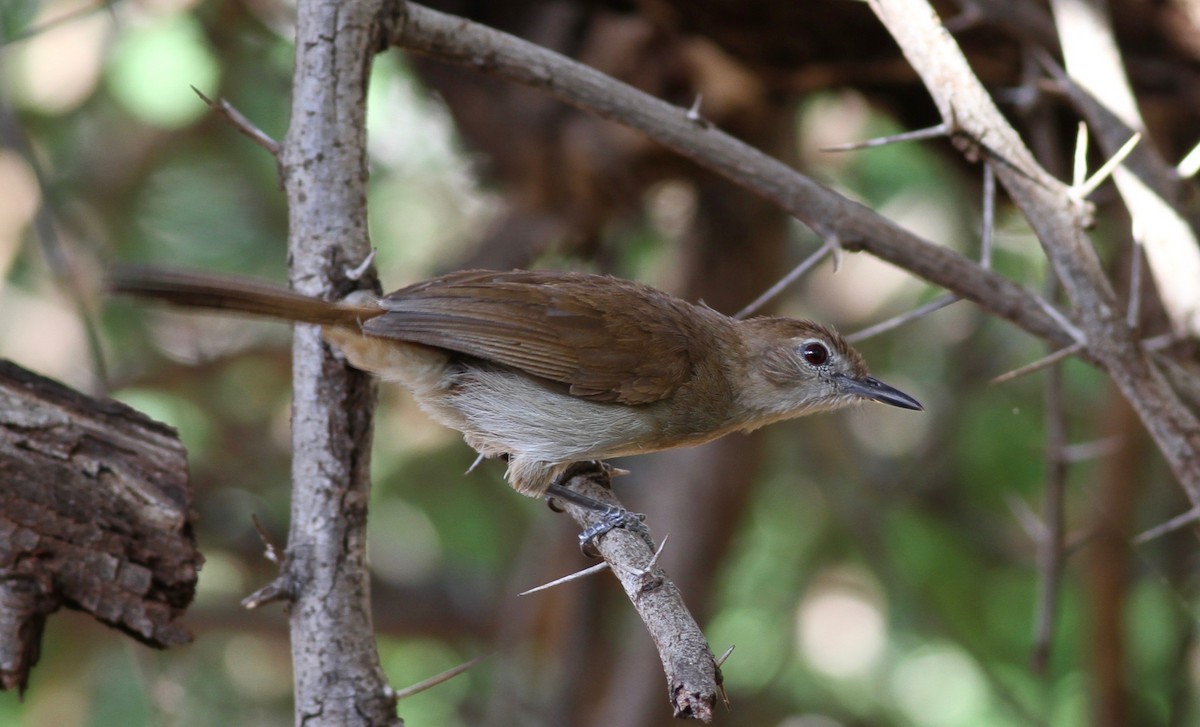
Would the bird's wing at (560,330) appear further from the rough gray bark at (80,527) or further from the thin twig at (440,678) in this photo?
the thin twig at (440,678)

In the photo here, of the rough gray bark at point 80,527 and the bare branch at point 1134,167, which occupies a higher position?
the bare branch at point 1134,167

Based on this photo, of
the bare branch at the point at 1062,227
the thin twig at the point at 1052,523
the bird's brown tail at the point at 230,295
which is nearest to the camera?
the bird's brown tail at the point at 230,295

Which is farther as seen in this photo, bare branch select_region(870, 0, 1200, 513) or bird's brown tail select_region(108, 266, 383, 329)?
bare branch select_region(870, 0, 1200, 513)

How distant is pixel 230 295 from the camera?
297 centimetres

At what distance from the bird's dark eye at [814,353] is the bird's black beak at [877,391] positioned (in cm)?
13

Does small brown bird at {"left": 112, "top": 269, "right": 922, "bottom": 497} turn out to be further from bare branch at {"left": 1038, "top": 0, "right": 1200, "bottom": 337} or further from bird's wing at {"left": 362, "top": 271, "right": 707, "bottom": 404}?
bare branch at {"left": 1038, "top": 0, "right": 1200, "bottom": 337}

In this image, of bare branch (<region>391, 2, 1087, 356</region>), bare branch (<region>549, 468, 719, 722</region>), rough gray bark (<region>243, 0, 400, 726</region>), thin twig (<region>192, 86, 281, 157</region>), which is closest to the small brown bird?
rough gray bark (<region>243, 0, 400, 726</region>)

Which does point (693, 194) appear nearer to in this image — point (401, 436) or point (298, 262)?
point (401, 436)

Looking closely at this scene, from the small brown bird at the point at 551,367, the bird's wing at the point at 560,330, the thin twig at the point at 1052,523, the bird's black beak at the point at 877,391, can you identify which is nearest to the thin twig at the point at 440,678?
the small brown bird at the point at 551,367

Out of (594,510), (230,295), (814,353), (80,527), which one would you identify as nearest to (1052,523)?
(814,353)

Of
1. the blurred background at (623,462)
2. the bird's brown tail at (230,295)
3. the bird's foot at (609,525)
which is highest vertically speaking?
the blurred background at (623,462)

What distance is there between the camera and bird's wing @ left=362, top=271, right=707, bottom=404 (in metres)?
3.73

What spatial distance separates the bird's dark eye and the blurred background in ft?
5.98

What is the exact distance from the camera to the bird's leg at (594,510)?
342 cm
